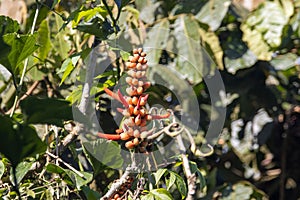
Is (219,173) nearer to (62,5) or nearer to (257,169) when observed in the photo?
(257,169)

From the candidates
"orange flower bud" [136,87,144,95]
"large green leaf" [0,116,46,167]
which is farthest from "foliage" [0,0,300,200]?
"orange flower bud" [136,87,144,95]

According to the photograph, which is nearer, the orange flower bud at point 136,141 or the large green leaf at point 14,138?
the large green leaf at point 14,138

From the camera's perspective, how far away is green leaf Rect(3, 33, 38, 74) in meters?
0.73

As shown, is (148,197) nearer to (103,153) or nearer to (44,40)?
(103,153)

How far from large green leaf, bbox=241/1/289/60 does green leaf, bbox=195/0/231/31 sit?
0.09 m

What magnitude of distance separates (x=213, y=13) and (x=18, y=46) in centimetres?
89

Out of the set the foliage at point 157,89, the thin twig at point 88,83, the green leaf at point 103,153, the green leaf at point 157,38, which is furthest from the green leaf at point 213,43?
the green leaf at point 103,153

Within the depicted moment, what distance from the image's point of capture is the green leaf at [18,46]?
733mm

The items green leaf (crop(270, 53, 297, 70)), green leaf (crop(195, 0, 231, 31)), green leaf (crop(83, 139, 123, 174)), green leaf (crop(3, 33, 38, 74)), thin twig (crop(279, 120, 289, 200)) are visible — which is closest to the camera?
green leaf (crop(3, 33, 38, 74))

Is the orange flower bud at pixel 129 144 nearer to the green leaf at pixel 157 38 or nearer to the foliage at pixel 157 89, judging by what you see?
the foliage at pixel 157 89

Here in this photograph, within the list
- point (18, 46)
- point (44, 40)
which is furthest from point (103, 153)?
point (44, 40)

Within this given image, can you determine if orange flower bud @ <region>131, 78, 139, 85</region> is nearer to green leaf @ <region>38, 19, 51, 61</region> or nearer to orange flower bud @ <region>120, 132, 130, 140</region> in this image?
orange flower bud @ <region>120, 132, 130, 140</region>

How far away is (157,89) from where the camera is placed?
51.1 inches

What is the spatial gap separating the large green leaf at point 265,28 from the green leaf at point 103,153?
83 cm
